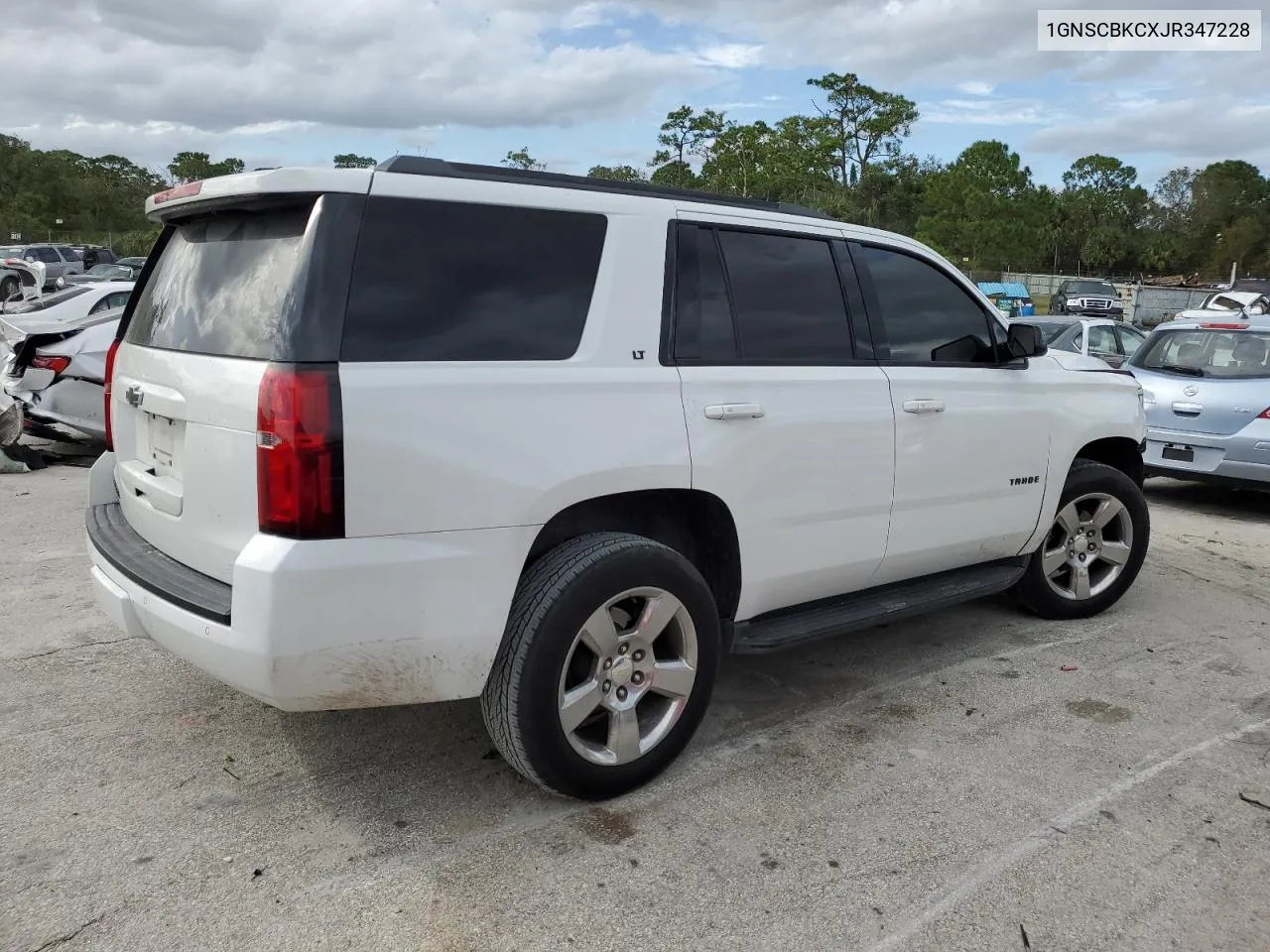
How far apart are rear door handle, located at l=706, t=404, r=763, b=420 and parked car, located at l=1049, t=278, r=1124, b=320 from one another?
29.1 m

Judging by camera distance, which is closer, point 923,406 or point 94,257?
point 923,406

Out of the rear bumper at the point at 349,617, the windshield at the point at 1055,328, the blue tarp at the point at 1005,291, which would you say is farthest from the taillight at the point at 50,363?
the blue tarp at the point at 1005,291

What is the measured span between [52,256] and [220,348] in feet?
112

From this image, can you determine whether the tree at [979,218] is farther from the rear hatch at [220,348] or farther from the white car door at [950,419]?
the rear hatch at [220,348]

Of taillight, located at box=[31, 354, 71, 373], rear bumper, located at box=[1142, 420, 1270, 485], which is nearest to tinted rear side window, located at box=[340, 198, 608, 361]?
rear bumper, located at box=[1142, 420, 1270, 485]

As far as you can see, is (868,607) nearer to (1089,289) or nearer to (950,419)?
(950,419)

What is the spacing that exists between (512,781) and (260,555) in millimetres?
1251

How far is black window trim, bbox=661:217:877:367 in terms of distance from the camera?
10.6 feet

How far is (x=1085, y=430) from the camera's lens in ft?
15.6

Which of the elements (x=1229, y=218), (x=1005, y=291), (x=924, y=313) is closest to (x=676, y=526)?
(x=924, y=313)

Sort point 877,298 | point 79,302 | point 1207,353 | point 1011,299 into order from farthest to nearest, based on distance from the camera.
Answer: point 1011,299
point 79,302
point 1207,353
point 877,298

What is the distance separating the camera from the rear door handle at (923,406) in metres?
3.88

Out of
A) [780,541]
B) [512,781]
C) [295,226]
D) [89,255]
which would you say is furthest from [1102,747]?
[89,255]

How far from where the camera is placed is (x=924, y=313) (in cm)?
419
